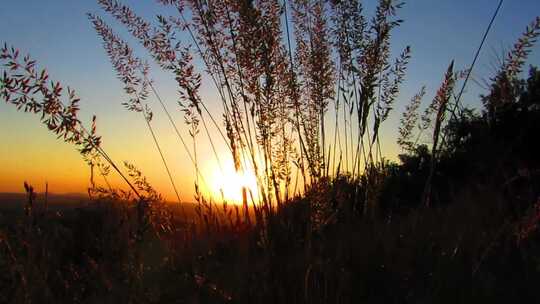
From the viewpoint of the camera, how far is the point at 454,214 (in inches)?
144

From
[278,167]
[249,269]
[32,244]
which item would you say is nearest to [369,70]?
[278,167]

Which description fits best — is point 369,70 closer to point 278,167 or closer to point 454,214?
point 278,167

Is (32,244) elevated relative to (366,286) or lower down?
elevated

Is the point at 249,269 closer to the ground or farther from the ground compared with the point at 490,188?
closer to the ground

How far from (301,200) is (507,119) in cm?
468

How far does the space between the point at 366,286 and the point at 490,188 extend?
7.73 ft

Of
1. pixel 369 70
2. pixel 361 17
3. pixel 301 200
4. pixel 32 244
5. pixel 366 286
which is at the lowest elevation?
pixel 366 286

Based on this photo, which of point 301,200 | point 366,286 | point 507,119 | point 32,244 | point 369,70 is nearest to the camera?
point 32,244

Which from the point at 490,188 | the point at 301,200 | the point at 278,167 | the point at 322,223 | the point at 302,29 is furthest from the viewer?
the point at 490,188

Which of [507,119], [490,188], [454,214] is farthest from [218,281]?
[507,119]

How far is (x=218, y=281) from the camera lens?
248cm

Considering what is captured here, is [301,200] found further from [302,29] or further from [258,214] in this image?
[302,29]

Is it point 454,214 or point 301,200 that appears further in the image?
point 454,214

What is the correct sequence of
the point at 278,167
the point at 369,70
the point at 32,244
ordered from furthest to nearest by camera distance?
the point at 278,167 → the point at 369,70 → the point at 32,244
